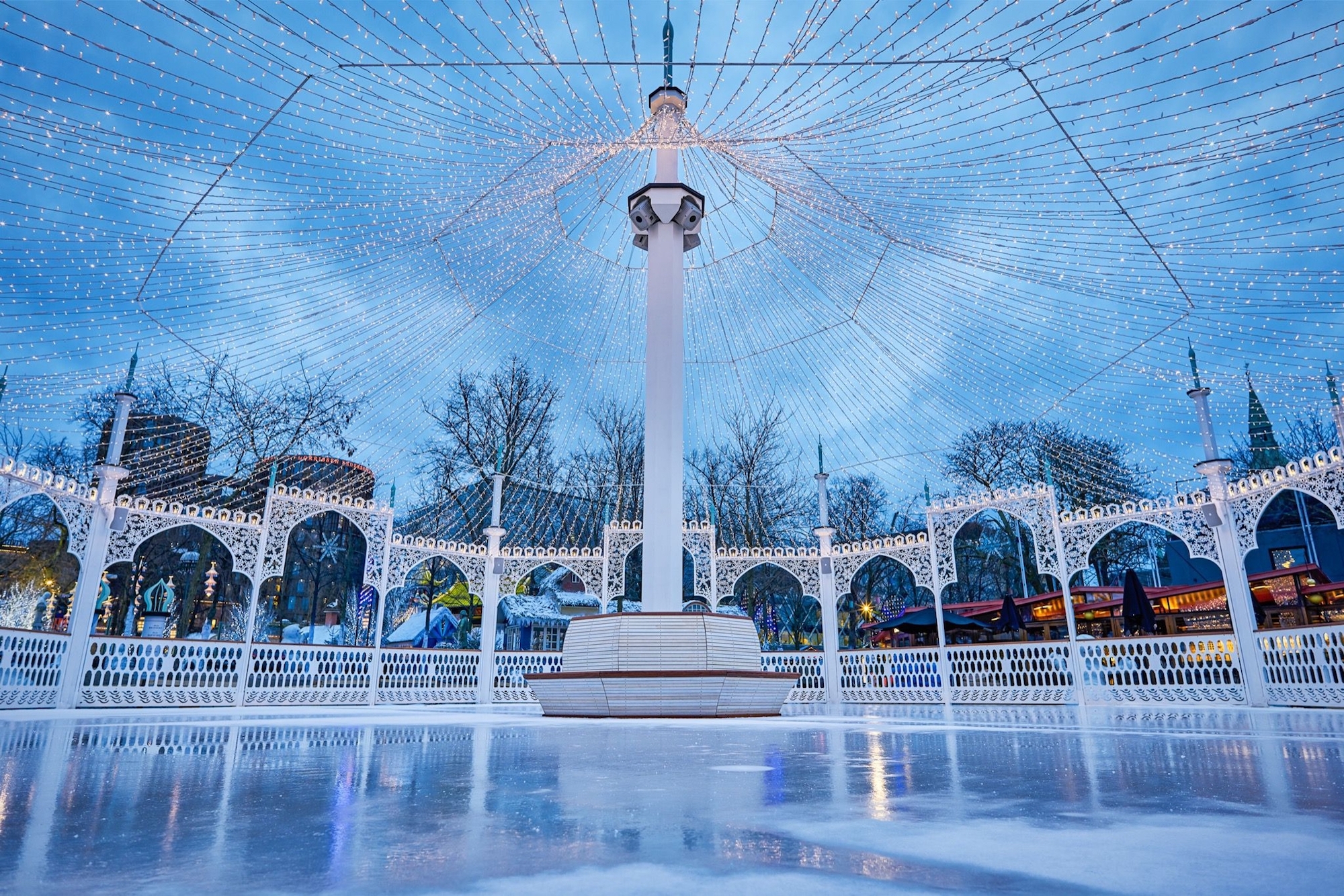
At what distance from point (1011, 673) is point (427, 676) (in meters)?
10.5

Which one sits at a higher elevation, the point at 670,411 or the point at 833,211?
the point at 833,211

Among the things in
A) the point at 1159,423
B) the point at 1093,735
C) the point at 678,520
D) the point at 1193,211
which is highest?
the point at 1159,423

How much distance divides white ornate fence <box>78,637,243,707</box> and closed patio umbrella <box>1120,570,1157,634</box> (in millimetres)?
14897

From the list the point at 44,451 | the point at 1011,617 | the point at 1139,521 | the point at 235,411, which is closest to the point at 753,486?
the point at 1011,617

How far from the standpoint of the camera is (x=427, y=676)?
13586mm

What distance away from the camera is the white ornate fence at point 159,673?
10.6 meters

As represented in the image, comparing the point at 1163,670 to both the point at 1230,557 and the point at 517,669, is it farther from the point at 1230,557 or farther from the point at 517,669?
the point at 517,669

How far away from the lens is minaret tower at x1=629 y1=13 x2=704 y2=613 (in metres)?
9.27

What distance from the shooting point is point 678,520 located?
30.7ft

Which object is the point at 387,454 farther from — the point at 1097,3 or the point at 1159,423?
the point at 1159,423

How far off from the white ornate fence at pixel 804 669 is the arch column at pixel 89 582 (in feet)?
35.4

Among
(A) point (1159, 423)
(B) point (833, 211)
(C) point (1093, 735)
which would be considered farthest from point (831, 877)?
(A) point (1159, 423)

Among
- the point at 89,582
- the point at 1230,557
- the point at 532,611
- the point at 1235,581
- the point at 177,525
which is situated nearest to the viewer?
the point at 1235,581

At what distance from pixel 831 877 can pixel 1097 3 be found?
6846 millimetres
